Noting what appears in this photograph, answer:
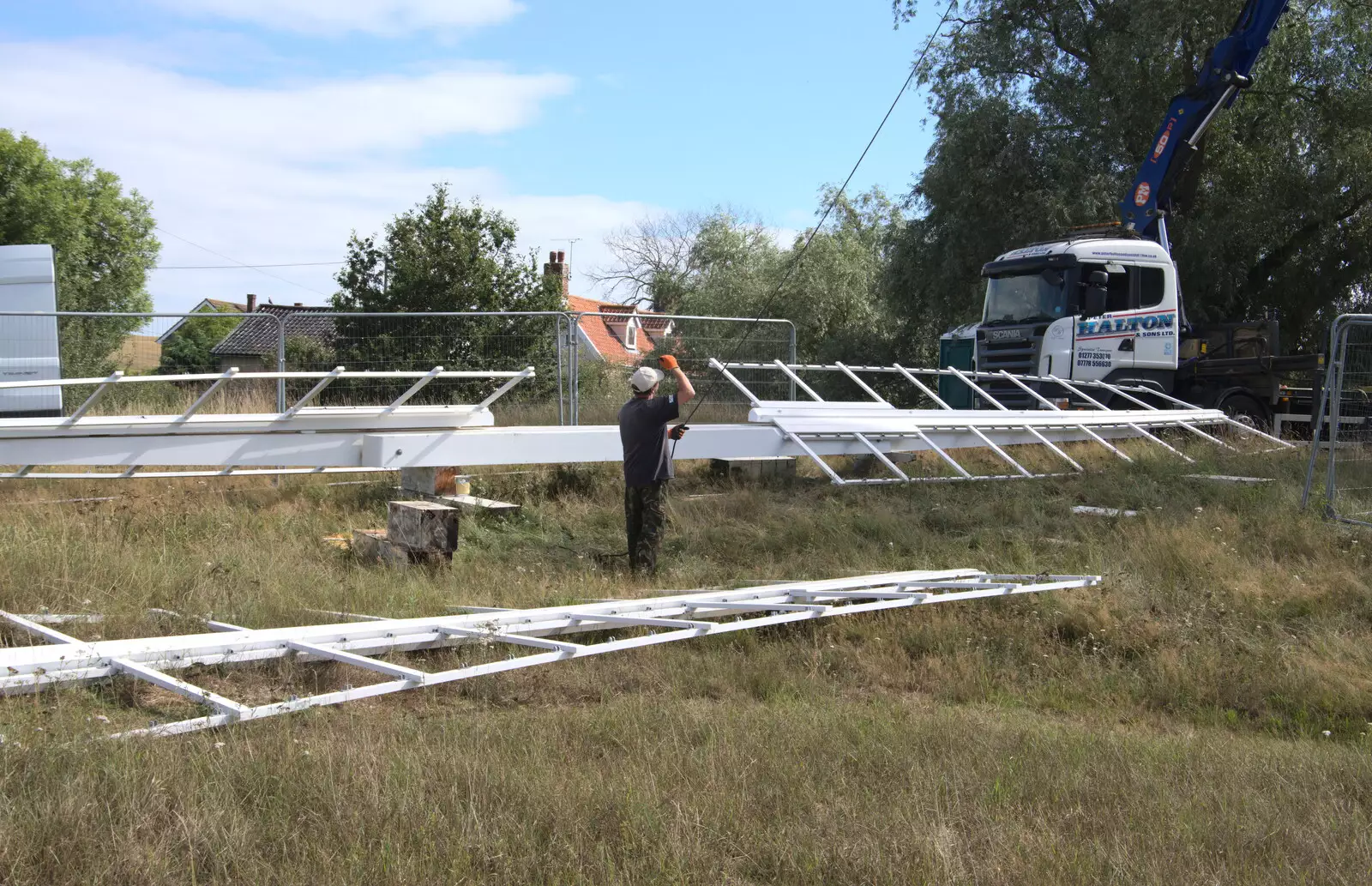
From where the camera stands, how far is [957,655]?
619 cm

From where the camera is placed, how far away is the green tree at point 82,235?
1283 cm

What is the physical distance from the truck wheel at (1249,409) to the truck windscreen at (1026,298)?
3.01 m

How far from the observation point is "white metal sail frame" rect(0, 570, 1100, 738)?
452 centimetres

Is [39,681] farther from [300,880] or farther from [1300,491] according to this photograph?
[1300,491]

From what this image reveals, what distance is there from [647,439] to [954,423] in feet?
16.6

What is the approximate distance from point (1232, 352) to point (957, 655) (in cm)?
1262

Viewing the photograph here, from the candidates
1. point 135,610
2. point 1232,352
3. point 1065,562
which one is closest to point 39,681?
point 135,610

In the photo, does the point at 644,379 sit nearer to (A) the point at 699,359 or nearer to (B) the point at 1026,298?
(A) the point at 699,359

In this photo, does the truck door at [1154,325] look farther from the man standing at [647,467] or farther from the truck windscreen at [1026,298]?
the man standing at [647,467]

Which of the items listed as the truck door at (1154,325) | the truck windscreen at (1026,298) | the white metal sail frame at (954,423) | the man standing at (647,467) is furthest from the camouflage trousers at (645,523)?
the truck door at (1154,325)

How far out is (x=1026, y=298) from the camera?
15.7 meters

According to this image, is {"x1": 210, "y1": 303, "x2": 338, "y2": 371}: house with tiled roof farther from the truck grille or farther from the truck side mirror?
the truck side mirror

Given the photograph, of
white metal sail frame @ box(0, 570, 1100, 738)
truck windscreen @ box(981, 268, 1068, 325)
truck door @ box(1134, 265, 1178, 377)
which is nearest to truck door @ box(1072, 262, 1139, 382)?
truck door @ box(1134, 265, 1178, 377)

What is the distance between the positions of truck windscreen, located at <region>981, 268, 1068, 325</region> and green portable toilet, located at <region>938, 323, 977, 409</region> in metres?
2.46
